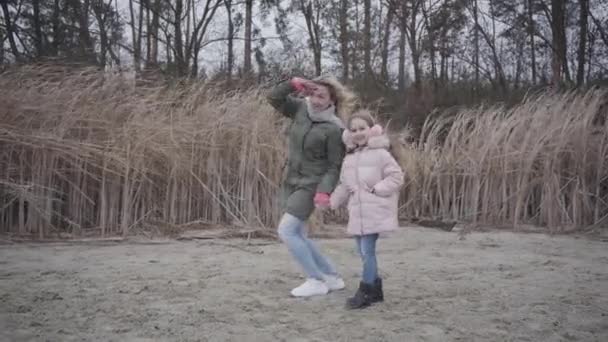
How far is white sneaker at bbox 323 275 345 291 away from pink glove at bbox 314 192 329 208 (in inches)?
22.9

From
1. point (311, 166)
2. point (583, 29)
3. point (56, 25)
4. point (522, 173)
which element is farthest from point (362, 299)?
point (583, 29)

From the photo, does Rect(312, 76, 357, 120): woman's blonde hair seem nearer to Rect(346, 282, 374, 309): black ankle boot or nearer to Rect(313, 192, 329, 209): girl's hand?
Rect(313, 192, 329, 209): girl's hand

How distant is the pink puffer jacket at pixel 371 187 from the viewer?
3164 mm

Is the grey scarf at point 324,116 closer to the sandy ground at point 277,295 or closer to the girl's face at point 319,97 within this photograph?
the girl's face at point 319,97

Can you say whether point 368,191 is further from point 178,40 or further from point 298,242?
point 178,40

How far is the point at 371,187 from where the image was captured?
3230mm

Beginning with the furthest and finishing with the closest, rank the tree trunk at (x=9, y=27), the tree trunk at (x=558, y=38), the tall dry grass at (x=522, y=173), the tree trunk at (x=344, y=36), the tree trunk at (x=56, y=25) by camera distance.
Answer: the tree trunk at (x=344, y=36)
the tree trunk at (x=56, y=25)
the tree trunk at (x=558, y=38)
the tree trunk at (x=9, y=27)
the tall dry grass at (x=522, y=173)

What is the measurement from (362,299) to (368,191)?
1.92ft

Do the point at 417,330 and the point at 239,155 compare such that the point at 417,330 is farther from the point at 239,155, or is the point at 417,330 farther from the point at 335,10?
the point at 335,10

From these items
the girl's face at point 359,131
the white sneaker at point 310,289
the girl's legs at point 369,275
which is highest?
the girl's face at point 359,131

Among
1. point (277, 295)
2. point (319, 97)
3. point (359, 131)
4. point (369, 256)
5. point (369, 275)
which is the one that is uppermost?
point (319, 97)

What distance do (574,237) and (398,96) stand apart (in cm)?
709

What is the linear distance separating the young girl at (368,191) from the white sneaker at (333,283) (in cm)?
35

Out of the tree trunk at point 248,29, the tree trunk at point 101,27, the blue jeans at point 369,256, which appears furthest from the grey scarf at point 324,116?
the tree trunk at point 248,29
